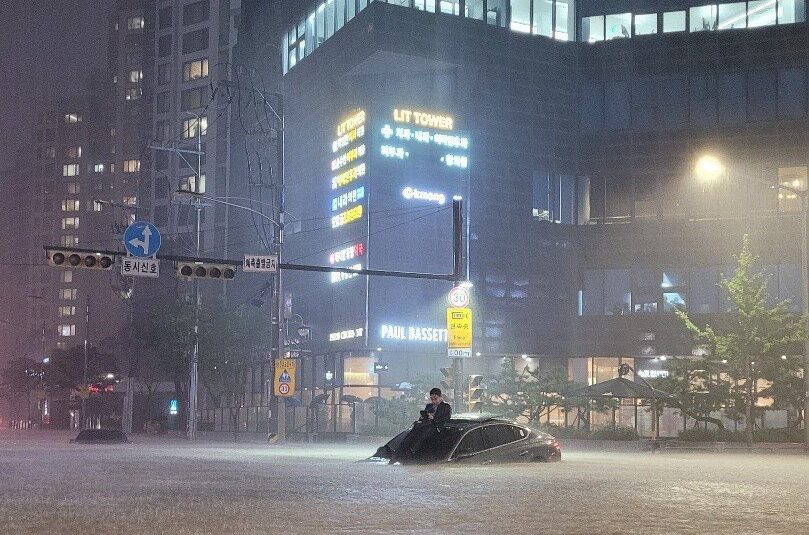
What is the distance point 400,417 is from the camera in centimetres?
5388

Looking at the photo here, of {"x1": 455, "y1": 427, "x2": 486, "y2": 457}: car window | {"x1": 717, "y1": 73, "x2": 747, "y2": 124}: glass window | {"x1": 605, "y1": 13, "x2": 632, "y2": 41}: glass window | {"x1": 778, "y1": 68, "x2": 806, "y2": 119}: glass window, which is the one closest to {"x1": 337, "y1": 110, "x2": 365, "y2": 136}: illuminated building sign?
{"x1": 605, "y1": 13, "x2": 632, "y2": 41}: glass window

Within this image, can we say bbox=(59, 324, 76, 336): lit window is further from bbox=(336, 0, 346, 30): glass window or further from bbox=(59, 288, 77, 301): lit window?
bbox=(336, 0, 346, 30): glass window

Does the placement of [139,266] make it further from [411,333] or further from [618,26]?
[618,26]

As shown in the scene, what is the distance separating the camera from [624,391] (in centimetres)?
4431

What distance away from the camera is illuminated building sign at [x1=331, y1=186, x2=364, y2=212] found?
2606 inches

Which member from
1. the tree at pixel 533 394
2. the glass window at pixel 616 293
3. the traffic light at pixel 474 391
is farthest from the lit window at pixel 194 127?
the traffic light at pixel 474 391

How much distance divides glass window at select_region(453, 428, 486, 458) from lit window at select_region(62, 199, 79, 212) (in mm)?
158243

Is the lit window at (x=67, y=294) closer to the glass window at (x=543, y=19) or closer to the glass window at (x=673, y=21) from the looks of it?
the glass window at (x=543, y=19)

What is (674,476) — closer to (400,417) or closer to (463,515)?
(463,515)

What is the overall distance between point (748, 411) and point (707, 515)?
1137 inches

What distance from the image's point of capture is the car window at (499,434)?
2486 cm

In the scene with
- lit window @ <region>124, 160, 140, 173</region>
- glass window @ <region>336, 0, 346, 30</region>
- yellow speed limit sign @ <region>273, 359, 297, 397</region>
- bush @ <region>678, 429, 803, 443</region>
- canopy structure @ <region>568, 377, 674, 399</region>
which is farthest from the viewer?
lit window @ <region>124, 160, 140, 173</region>

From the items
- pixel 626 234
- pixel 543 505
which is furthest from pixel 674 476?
pixel 626 234

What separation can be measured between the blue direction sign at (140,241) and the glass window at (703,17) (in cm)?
4486
